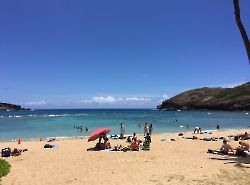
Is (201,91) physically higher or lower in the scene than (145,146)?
higher

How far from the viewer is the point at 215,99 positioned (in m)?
170

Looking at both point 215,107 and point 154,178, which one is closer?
point 154,178

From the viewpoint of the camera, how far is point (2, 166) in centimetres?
1588

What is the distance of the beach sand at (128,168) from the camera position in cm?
1354

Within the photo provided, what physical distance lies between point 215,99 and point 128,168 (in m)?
161

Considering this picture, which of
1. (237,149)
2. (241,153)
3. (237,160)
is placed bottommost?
(237,160)

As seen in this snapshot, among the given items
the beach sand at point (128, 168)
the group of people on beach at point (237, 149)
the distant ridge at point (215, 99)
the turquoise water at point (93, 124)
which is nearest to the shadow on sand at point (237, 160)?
the beach sand at point (128, 168)

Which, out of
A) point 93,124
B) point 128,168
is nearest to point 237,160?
point 128,168

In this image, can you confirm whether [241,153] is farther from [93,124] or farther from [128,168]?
[93,124]

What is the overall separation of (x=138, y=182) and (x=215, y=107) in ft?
498

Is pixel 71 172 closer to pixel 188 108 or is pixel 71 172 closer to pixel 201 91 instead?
pixel 188 108

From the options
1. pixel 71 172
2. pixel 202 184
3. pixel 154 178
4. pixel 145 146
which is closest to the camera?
pixel 202 184

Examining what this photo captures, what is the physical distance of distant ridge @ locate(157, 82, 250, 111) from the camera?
148m

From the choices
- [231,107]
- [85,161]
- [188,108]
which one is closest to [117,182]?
[85,161]
